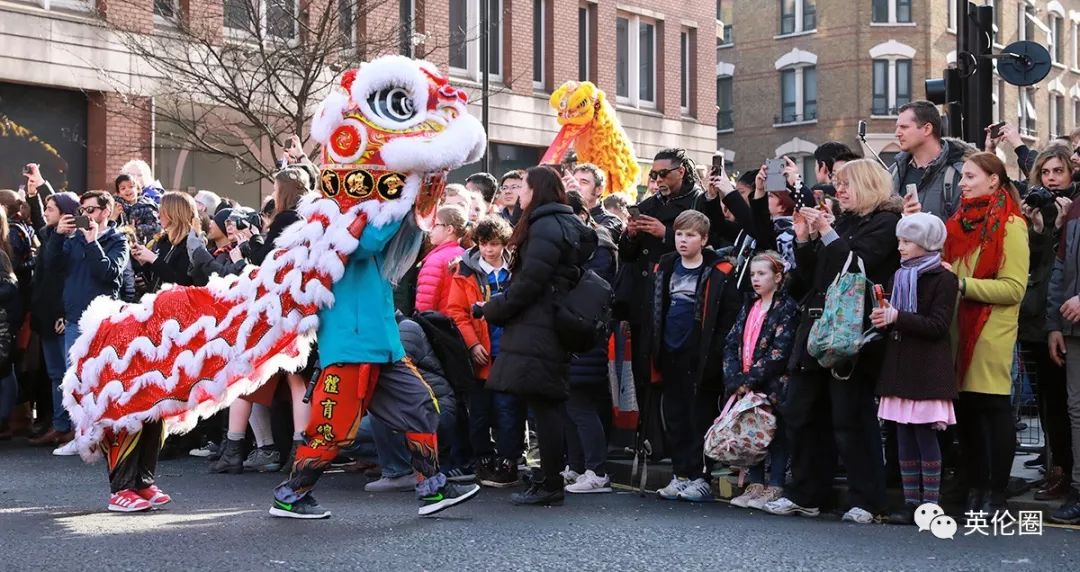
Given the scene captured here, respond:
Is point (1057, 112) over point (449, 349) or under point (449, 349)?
over

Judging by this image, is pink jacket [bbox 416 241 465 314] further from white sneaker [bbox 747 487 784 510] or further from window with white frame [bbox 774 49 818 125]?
window with white frame [bbox 774 49 818 125]

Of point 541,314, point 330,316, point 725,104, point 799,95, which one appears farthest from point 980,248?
point 725,104

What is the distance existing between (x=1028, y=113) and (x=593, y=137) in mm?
37881

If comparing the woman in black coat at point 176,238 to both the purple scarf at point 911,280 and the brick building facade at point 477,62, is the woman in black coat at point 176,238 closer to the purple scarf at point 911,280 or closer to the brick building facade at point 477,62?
the purple scarf at point 911,280

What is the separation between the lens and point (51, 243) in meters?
11.5

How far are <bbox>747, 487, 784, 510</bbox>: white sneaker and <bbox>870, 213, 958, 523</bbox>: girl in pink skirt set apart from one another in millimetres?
786

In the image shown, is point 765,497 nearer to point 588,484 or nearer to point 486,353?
point 588,484

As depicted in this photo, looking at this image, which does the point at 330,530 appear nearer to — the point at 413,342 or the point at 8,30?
the point at 413,342

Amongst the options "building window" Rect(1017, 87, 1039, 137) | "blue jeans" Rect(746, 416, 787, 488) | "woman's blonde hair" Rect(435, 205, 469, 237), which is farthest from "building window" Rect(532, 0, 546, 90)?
"building window" Rect(1017, 87, 1039, 137)

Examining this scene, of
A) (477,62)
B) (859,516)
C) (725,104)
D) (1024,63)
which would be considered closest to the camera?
(859,516)

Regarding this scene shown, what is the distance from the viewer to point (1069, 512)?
8016 mm

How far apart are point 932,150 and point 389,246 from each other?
3418 mm

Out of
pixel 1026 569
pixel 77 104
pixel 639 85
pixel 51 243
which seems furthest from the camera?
pixel 639 85

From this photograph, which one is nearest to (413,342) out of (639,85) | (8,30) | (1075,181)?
(1075,181)
